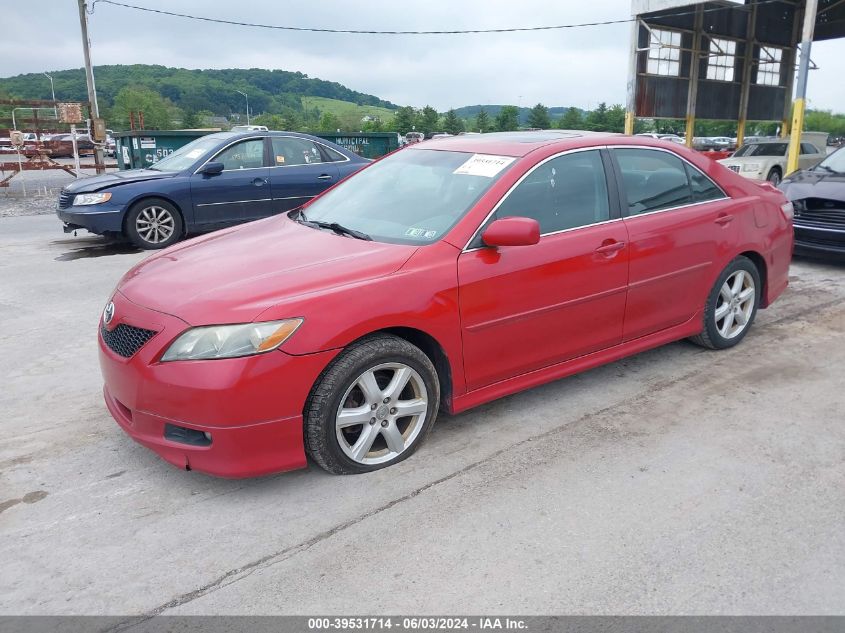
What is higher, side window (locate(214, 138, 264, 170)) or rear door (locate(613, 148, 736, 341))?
side window (locate(214, 138, 264, 170))

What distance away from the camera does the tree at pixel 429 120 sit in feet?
198

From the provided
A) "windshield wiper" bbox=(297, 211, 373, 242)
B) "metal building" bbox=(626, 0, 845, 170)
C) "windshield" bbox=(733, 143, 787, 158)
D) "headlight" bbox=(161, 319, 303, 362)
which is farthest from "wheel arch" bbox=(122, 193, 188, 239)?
"windshield" bbox=(733, 143, 787, 158)

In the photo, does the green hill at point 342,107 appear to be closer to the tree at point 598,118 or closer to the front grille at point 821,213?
the tree at point 598,118

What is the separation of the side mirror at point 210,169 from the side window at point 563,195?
20.5ft

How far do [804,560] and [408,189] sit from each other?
2.70 m

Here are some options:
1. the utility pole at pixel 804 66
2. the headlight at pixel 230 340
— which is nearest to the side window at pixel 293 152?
the headlight at pixel 230 340

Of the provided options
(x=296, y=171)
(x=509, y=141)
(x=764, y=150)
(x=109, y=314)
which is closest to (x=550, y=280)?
(x=509, y=141)

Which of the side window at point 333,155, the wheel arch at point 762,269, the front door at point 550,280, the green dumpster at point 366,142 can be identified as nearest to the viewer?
the front door at point 550,280

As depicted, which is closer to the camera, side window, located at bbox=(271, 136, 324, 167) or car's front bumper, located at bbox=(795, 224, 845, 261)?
car's front bumper, located at bbox=(795, 224, 845, 261)

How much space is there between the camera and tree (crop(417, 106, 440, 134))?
6022 centimetres

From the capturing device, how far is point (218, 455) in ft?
9.48

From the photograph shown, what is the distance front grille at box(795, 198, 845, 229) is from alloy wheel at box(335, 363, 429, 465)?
6230 mm

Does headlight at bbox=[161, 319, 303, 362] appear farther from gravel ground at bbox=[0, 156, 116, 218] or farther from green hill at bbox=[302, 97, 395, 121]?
green hill at bbox=[302, 97, 395, 121]

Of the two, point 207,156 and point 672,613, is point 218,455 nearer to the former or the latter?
point 672,613
